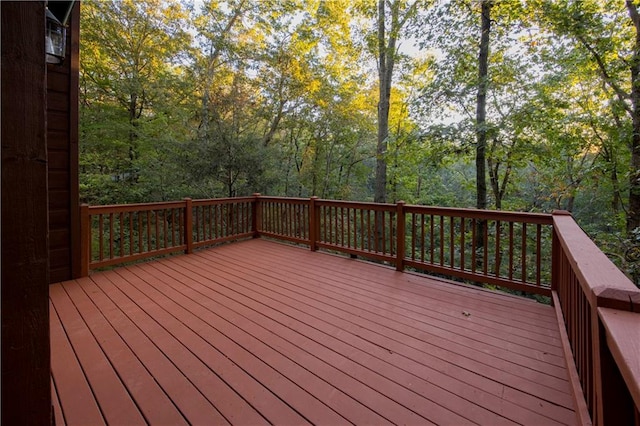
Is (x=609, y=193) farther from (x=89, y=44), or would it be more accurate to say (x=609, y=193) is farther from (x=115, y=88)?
(x=89, y=44)

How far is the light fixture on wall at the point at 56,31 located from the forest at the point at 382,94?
153 inches

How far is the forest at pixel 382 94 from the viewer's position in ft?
17.6

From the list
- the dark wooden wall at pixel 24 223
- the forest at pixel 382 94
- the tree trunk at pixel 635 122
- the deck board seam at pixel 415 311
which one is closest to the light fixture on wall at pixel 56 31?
the dark wooden wall at pixel 24 223

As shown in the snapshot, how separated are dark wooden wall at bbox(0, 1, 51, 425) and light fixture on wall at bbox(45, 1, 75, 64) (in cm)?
180

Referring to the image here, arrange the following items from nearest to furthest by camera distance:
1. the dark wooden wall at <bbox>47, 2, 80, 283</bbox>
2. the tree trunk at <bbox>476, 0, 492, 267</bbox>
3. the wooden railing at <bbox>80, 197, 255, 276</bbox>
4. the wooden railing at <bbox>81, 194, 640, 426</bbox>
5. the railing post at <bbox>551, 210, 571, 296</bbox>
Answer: the wooden railing at <bbox>81, 194, 640, 426</bbox> → the railing post at <bbox>551, 210, 571, 296</bbox> → the dark wooden wall at <bbox>47, 2, 80, 283</bbox> → the wooden railing at <bbox>80, 197, 255, 276</bbox> → the tree trunk at <bbox>476, 0, 492, 267</bbox>

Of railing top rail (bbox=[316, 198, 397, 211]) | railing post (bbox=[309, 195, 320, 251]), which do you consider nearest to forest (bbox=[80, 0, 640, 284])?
railing post (bbox=[309, 195, 320, 251])

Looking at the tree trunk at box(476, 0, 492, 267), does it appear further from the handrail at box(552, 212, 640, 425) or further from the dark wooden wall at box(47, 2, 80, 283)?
the dark wooden wall at box(47, 2, 80, 283)

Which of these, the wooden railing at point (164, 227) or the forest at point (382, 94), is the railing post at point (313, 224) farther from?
the forest at point (382, 94)

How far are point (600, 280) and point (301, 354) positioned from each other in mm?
1658

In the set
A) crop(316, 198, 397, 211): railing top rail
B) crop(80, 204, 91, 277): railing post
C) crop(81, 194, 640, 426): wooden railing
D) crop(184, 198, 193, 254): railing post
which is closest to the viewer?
crop(81, 194, 640, 426): wooden railing

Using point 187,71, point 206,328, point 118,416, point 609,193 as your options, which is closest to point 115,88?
point 187,71

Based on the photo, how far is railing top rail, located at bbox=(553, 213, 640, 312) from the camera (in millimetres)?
888

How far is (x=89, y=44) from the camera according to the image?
22.0ft

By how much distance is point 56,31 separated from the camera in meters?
2.28
